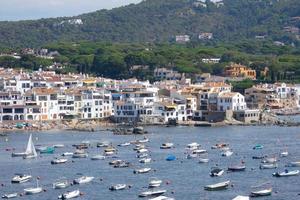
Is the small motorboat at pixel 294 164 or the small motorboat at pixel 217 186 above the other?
the small motorboat at pixel 294 164

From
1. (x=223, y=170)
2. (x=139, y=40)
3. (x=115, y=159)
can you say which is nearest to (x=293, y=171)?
(x=223, y=170)

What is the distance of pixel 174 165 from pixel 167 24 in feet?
302

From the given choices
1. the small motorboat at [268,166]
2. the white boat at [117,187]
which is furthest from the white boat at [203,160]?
the white boat at [117,187]

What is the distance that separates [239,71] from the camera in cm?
7175

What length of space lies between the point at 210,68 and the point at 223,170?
3913 cm

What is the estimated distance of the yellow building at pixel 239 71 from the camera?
71.1 m

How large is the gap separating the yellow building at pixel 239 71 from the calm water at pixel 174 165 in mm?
21991

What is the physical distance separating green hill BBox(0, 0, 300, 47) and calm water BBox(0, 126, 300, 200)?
58.7 m

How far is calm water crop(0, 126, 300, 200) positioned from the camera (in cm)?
3019

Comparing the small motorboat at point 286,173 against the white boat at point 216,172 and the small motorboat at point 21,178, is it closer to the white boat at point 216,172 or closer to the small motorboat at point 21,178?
the white boat at point 216,172

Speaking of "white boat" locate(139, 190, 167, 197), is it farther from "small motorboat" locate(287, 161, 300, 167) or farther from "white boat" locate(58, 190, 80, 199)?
"small motorboat" locate(287, 161, 300, 167)

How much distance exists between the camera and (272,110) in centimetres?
5947

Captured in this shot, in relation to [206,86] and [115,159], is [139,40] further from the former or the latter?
[115,159]

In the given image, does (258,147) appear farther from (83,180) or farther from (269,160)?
(83,180)
